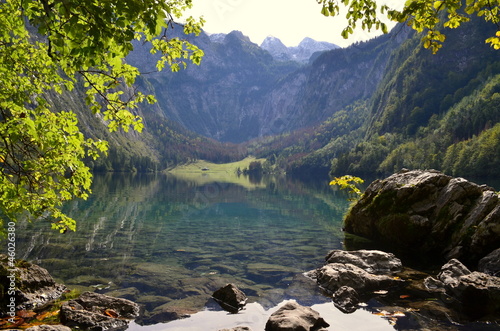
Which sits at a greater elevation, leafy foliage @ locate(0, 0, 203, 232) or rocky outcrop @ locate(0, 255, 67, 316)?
leafy foliage @ locate(0, 0, 203, 232)

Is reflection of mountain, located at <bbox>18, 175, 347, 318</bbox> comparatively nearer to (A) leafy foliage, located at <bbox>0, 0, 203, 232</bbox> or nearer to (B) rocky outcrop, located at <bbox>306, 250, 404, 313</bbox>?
(B) rocky outcrop, located at <bbox>306, 250, 404, 313</bbox>

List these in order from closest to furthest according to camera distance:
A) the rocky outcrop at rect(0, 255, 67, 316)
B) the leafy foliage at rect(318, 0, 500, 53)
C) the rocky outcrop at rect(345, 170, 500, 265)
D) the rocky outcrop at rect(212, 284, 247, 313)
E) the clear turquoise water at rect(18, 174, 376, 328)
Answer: the leafy foliage at rect(318, 0, 500, 53), the rocky outcrop at rect(0, 255, 67, 316), the rocky outcrop at rect(212, 284, 247, 313), the clear turquoise water at rect(18, 174, 376, 328), the rocky outcrop at rect(345, 170, 500, 265)

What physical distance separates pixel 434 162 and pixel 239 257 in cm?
15492

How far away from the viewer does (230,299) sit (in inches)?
593

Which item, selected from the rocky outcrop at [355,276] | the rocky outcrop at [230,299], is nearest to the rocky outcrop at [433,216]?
the rocky outcrop at [355,276]

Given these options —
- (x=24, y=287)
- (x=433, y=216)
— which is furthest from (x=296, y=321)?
(x=433, y=216)

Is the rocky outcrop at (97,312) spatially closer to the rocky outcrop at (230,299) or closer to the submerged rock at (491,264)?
the rocky outcrop at (230,299)

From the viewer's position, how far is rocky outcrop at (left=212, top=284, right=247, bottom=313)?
47.8ft

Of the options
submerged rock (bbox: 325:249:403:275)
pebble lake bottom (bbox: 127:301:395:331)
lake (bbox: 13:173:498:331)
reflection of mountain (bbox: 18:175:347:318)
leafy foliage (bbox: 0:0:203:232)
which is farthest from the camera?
submerged rock (bbox: 325:249:403:275)

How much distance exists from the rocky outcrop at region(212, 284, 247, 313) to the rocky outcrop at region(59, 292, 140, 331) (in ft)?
11.8

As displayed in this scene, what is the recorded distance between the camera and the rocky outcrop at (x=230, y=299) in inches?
573

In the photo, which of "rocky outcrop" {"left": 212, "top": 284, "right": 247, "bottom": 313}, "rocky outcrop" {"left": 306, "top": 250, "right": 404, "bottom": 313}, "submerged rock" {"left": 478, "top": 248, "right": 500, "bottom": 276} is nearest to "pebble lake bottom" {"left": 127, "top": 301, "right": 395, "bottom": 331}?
"rocky outcrop" {"left": 212, "top": 284, "right": 247, "bottom": 313}

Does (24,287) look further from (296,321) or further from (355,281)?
(355,281)

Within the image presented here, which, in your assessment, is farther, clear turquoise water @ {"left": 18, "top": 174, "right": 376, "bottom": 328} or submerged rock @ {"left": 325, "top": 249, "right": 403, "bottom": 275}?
submerged rock @ {"left": 325, "top": 249, "right": 403, "bottom": 275}
